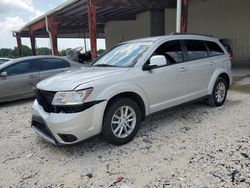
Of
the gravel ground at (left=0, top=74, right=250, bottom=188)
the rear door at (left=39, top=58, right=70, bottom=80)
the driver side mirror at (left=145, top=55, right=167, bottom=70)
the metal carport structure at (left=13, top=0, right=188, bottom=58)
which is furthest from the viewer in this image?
the metal carport structure at (left=13, top=0, right=188, bottom=58)

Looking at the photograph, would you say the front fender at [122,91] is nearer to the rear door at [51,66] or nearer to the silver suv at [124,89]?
the silver suv at [124,89]

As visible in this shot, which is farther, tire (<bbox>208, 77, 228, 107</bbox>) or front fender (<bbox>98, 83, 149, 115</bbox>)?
tire (<bbox>208, 77, 228, 107</bbox>)

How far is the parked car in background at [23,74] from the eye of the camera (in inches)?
271

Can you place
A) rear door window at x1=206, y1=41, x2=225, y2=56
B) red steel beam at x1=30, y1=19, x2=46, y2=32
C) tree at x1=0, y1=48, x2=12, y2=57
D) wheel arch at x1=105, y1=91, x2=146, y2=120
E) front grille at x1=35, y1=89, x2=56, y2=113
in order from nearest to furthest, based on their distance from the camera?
front grille at x1=35, y1=89, x2=56, y2=113 < wheel arch at x1=105, y1=91, x2=146, y2=120 < rear door window at x1=206, y1=41, x2=225, y2=56 < red steel beam at x1=30, y1=19, x2=46, y2=32 < tree at x1=0, y1=48, x2=12, y2=57

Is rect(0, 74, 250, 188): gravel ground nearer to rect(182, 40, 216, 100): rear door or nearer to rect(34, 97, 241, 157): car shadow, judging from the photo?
rect(34, 97, 241, 157): car shadow

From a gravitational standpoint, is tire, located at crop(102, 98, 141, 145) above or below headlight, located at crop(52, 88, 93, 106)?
below

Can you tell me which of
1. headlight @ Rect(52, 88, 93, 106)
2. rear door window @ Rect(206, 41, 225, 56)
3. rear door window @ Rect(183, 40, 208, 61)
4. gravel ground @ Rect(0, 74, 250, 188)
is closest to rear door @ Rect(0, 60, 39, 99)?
gravel ground @ Rect(0, 74, 250, 188)

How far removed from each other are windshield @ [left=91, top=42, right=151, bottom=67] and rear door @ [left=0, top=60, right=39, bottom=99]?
3272 mm

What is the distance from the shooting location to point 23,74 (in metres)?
7.15

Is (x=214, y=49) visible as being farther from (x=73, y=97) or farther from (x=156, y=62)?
(x=73, y=97)

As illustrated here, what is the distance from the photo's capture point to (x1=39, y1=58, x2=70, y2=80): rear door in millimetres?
7438

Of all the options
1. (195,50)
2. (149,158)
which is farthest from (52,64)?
(149,158)

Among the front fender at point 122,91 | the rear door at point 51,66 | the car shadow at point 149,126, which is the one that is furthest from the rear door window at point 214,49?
the rear door at point 51,66

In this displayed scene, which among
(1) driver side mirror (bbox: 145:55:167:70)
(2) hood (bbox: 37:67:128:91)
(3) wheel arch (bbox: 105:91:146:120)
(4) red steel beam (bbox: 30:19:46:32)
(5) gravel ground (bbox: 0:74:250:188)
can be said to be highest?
(4) red steel beam (bbox: 30:19:46:32)
